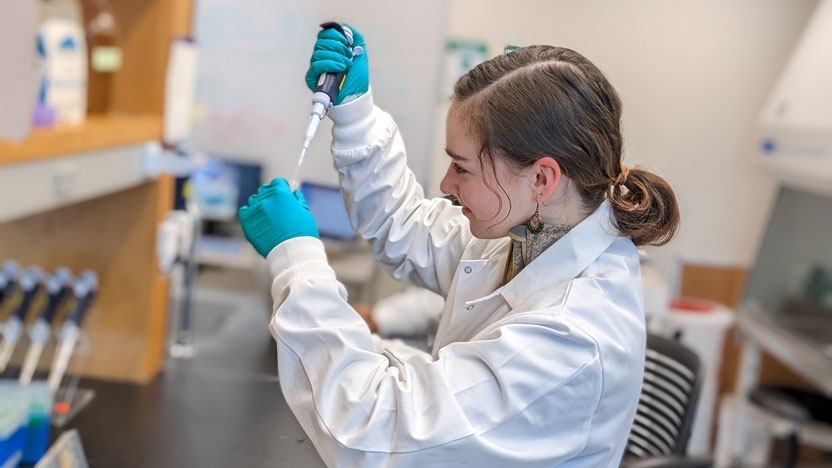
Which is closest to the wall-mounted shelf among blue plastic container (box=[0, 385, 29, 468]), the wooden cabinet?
the wooden cabinet

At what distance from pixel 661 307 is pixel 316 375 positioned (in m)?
2.19

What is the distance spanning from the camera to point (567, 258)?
0.93 metres

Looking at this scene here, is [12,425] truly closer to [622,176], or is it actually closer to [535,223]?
[535,223]

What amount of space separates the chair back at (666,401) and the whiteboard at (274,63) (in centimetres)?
77

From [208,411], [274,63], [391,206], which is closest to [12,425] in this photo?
[208,411]

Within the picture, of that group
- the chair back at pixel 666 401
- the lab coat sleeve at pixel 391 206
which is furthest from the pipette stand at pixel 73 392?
the chair back at pixel 666 401

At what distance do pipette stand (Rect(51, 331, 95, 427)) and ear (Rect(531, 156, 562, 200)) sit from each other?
124 centimetres

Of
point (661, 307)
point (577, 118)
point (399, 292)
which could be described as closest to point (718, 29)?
point (661, 307)

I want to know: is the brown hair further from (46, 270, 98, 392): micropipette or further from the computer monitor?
the computer monitor

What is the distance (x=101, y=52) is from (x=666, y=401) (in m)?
1.47

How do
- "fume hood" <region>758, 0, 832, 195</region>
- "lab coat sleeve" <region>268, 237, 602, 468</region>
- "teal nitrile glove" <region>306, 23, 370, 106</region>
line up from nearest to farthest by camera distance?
"lab coat sleeve" <region>268, 237, 602, 468</region>
"teal nitrile glove" <region>306, 23, 370, 106</region>
"fume hood" <region>758, 0, 832, 195</region>

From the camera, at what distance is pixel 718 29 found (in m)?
3.15

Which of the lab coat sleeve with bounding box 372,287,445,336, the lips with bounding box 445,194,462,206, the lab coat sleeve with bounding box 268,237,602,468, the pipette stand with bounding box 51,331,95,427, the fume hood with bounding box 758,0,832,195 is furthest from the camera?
the fume hood with bounding box 758,0,832,195

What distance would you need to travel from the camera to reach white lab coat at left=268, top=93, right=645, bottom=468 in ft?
2.62
